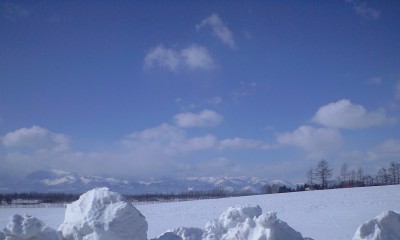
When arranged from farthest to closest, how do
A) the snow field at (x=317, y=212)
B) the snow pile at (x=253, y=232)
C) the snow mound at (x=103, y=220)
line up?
1. the snow field at (x=317, y=212)
2. the snow pile at (x=253, y=232)
3. the snow mound at (x=103, y=220)

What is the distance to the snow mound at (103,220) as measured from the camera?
30.3 ft

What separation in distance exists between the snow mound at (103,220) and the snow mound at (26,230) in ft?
1.69

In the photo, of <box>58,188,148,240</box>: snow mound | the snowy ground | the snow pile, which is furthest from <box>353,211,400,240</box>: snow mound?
the snowy ground

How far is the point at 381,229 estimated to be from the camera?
1005cm

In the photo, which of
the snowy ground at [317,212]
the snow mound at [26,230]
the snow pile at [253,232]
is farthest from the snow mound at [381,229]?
A: the snowy ground at [317,212]

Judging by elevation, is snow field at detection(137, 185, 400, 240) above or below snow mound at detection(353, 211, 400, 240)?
below

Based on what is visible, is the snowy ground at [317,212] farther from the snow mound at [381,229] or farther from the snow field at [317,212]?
the snow mound at [381,229]

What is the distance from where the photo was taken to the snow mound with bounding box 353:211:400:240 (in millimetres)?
9953

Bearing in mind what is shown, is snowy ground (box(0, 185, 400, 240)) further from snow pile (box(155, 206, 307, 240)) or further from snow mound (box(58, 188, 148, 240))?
snow mound (box(58, 188, 148, 240))

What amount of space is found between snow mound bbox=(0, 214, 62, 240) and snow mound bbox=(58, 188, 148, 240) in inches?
20.2

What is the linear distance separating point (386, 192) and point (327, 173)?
43096 mm

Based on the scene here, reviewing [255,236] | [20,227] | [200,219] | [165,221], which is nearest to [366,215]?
[200,219]

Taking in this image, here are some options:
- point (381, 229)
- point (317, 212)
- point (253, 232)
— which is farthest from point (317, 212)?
point (253, 232)

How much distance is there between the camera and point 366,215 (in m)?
26.0
